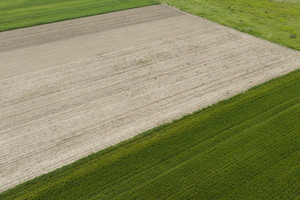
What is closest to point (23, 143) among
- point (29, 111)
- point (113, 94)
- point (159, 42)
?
point (29, 111)

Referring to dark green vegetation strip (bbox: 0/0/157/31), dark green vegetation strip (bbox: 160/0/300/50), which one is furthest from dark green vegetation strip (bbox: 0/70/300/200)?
dark green vegetation strip (bbox: 0/0/157/31)

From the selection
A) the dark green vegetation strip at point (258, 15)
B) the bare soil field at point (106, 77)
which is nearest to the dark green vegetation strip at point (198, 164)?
the bare soil field at point (106, 77)

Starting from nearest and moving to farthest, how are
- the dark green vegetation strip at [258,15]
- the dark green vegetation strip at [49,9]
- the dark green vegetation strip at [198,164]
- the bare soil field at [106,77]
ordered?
the dark green vegetation strip at [198,164] → the bare soil field at [106,77] → the dark green vegetation strip at [258,15] → the dark green vegetation strip at [49,9]

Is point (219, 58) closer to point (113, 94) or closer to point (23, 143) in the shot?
point (113, 94)

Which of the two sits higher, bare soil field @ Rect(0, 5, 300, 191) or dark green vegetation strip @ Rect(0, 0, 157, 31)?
dark green vegetation strip @ Rect(0, 0, 157, 31)

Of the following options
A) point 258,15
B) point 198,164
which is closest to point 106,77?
point 198,164

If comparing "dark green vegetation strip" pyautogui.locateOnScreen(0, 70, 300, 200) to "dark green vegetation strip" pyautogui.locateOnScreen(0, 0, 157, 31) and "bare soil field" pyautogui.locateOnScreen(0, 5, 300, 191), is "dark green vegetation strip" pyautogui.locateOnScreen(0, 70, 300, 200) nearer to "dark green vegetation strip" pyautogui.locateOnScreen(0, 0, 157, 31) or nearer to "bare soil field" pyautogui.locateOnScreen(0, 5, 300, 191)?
"bare soil field" pyautogui.locateOnScreen(0, 5, 300, 191)

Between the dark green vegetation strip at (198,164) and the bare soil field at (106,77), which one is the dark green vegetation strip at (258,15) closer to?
the bare soil field at (106,77)
